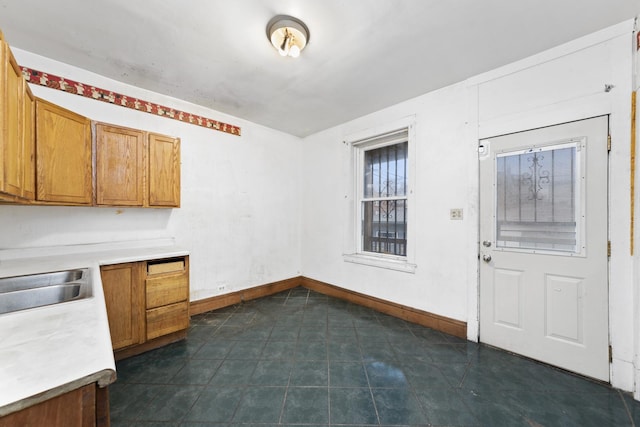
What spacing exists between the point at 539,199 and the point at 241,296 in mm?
3690

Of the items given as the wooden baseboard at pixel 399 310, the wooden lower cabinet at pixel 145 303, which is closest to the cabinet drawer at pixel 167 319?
the wooden lower cabinet at pixel 145 303

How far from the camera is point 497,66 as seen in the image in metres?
2.36

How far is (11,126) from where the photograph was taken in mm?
1475

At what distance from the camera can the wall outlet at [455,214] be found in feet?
8.64

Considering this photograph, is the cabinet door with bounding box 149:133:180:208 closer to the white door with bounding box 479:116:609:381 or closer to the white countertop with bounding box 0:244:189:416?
the white countertop with bounding box 0:244:189:416

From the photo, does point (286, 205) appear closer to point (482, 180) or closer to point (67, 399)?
point (482, 180)

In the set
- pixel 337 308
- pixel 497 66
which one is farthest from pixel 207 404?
pixel 497 66

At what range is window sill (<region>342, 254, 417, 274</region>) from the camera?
9.95 feet

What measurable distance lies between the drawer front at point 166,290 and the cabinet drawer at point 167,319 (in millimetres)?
56

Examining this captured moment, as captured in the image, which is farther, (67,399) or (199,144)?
(199,144)

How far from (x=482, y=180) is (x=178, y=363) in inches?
133

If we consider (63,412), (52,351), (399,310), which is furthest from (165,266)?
(399,310)

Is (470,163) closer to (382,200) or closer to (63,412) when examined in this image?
(382,200)

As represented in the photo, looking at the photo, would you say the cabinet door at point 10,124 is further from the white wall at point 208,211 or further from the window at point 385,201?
the window at point 385,201
